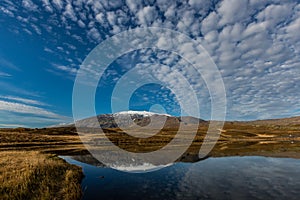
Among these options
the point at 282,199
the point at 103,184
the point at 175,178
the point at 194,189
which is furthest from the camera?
the point at 175,178

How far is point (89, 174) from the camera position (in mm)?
32094

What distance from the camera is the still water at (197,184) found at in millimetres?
20859

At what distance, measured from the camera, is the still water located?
20.9 m

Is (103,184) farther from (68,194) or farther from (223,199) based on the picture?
(223,199)

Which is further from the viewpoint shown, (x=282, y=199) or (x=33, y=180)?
(x=33, y=180)

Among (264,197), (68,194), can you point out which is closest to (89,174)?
(68,194)

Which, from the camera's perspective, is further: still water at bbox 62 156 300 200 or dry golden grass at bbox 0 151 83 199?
still water at bbox 62 156 300 200

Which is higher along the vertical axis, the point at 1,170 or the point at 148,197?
the point at 1,170

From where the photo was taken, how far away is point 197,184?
81.6ft

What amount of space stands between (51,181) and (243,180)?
22347mm

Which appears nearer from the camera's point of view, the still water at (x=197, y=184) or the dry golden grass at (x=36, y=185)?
the dry golden grass at (x=36, y=185)

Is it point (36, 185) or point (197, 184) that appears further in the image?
point (197, 184)

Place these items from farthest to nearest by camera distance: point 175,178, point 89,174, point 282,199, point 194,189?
point 89,174 → point 175,178 → point 194,189 → point 282,199

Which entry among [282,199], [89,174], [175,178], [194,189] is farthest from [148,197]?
[89,174]
